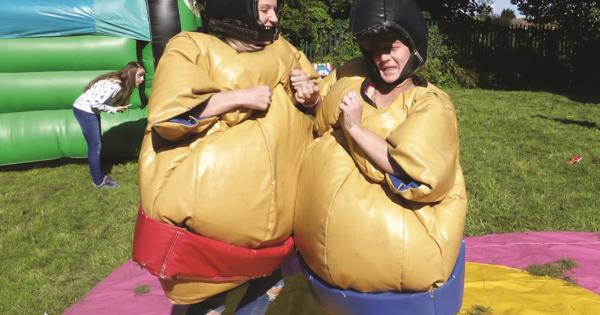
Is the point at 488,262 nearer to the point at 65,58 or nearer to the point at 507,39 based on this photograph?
the point at 65,58

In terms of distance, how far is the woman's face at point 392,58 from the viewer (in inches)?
78.5

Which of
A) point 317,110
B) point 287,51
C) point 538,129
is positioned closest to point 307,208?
point 317,110

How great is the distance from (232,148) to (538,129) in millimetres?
7222

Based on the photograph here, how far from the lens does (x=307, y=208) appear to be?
204 cm

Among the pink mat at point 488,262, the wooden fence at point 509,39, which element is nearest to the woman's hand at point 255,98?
the pink mat at point 488,262

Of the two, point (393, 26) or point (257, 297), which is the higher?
point (393, 26)

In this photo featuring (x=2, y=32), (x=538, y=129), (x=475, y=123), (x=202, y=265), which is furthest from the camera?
(x=475, y=123)

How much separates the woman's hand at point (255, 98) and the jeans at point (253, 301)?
834mm

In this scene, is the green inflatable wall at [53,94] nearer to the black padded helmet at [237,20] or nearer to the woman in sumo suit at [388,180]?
the black padded helmet at [237,20]

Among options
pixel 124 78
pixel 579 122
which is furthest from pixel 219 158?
pixel 579 122

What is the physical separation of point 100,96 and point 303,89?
410cm

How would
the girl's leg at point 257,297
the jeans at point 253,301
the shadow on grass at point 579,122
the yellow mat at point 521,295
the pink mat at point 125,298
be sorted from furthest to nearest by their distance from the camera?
the shadow on grass at point 579,122, the pink mat at point 125,298, the yellow mat at point 521,295, the girl's leg at point 257,297, the jeans at point 253,301

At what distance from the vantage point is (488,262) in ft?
12.0

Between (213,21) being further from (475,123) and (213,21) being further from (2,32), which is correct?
(475,123)
